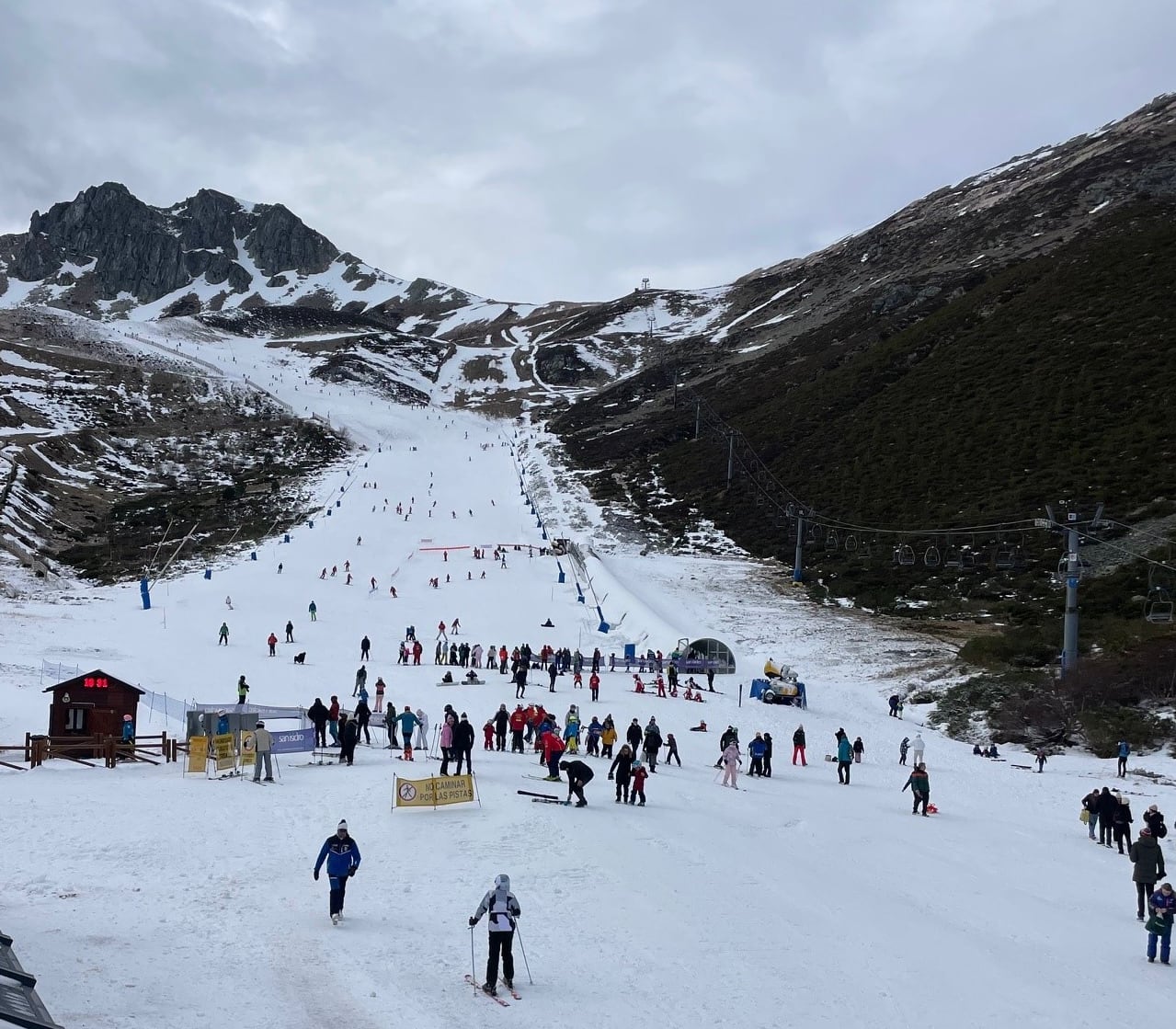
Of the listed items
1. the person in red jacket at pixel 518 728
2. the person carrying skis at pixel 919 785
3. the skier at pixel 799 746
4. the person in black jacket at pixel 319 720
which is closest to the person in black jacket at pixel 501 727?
the person in red jacket at pixel 518 728

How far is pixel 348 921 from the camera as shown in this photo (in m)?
10.5

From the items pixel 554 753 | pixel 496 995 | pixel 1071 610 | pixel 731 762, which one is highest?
pixel 1071 610

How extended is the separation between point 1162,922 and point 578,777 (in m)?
8.24

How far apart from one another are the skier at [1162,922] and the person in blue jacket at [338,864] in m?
9.13

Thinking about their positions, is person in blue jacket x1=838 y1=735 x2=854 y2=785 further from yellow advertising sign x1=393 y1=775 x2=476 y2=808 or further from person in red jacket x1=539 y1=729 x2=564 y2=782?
yellow advertising sign x1=393 y1=775 x2=476 y2=808

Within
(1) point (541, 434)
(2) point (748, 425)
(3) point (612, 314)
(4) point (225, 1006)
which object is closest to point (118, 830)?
(4) point (225, 1006)

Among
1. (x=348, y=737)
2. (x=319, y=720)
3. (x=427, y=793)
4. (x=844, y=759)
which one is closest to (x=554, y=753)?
(x=427, y=793)

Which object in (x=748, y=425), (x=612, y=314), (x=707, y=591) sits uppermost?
(x=612, y=314)

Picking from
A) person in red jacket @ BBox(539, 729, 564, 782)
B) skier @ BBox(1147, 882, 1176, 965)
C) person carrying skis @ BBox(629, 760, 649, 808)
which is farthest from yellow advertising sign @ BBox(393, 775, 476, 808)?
skier @ BBox(1147, 882, 1176, 965)

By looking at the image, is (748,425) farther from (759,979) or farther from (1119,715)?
(759,979)

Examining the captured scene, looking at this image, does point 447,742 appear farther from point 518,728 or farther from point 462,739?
point 518,728

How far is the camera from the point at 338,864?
10.3 m

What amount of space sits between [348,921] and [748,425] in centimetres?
7555

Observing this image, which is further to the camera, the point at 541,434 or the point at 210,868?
the point at 541,434
